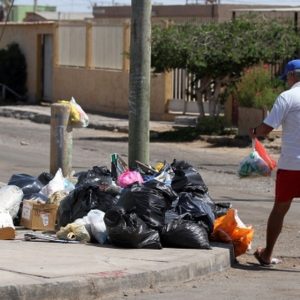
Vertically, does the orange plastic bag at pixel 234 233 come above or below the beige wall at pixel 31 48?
below

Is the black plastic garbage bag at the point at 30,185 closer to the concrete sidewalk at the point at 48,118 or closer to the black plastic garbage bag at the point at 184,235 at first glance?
the black plastic garbage bag at the point at 184,235

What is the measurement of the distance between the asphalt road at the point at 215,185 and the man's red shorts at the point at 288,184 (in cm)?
71

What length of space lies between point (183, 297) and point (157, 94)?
Answer: 2117 cm

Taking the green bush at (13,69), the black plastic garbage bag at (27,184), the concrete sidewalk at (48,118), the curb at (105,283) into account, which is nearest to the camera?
the curb at (105,283)

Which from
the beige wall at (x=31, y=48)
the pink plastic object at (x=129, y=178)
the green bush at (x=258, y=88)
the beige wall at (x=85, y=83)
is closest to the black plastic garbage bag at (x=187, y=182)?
the pink plastic object at (x=129, y=178)

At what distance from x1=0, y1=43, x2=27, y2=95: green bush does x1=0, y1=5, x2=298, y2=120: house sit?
286 millimetres

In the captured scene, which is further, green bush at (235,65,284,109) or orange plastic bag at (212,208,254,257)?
green bush at (235,65,284,109)

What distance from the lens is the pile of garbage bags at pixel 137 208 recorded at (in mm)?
9055

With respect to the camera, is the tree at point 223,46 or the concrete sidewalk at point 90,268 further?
the tree at point 223,46

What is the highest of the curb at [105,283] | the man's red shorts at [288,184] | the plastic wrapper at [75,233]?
the man's red shorts at [288,184]

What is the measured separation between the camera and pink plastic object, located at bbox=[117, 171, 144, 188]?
10.2m

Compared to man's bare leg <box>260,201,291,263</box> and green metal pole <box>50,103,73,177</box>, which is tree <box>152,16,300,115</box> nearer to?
green metal pole <box>50,103,73,177</box>

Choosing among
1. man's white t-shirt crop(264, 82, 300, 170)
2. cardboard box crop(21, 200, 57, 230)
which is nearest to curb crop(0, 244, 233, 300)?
man's white t-shirt crop(264, 82, 300, 170)

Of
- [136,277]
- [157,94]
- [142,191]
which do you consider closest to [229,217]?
[142,191]
